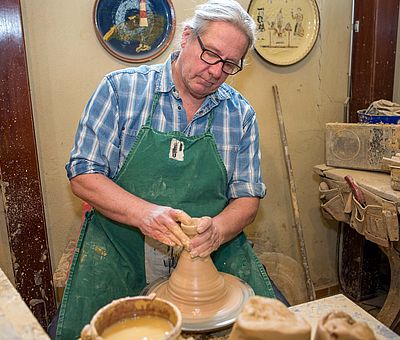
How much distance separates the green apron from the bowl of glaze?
677mm

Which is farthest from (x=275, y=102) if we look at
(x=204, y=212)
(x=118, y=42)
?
(x=204, y=212)

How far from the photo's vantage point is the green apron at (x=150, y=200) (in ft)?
5.65

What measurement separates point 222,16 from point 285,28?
1434mm

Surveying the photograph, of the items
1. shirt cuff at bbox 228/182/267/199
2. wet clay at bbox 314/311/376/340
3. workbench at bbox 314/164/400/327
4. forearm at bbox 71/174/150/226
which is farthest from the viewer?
workbench at bbox 314/164/400/327

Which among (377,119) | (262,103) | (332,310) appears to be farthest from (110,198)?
(377,119)

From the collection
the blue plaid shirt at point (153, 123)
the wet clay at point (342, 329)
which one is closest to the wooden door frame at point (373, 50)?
the blue plaid shirt at point (153, 123)

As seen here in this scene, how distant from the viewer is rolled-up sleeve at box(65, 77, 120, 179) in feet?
5.69

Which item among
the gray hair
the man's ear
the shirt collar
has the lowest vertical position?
the shirt collar

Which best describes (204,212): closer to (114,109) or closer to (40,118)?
(114,109)

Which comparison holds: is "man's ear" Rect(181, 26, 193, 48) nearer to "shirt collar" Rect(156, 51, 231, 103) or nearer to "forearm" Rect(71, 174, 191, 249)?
"shirt collar" Rect(156, 51, 231, 103)

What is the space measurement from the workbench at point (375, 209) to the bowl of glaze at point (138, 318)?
1693 millimetres

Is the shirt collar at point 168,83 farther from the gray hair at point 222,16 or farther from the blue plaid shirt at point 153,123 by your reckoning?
the gray hair at point 222,16

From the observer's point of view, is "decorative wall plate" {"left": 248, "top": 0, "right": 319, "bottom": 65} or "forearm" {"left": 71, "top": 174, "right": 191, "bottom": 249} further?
"decorative wall plate" {"left": 248, "top": 0, "right": 319, "bottom": 65}

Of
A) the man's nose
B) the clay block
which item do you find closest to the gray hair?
the man's nose
